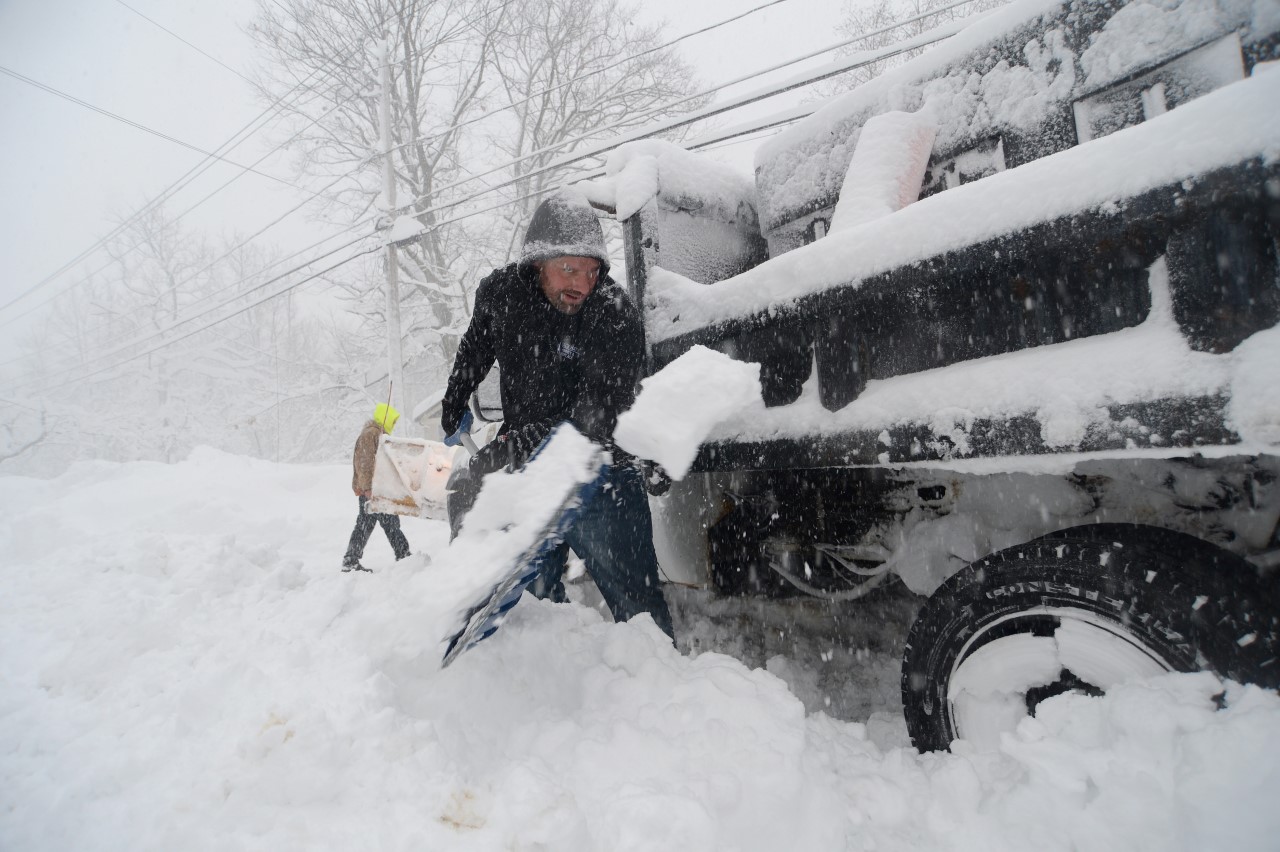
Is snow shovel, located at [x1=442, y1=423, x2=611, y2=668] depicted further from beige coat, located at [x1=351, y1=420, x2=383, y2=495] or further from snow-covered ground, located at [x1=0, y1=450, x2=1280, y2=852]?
beige coat, located at [x1=351, y1=420, x2=383, y2=495]

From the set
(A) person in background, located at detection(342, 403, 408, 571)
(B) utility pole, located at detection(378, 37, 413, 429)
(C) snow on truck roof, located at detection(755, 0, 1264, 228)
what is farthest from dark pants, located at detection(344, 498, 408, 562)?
(B) utility pole, located at detection(378, 37, 413, 429)

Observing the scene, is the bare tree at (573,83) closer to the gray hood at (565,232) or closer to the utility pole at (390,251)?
the utility pole at (390,251)

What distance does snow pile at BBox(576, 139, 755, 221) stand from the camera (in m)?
2.16

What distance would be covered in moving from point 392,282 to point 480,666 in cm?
1425

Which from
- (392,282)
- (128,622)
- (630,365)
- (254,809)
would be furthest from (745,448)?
(392,282)

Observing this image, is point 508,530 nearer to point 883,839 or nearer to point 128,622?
point 883,839

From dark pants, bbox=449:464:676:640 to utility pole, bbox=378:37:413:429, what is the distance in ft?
40.0

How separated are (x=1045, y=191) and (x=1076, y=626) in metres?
0.91

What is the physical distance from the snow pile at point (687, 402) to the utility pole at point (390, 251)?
12767mm

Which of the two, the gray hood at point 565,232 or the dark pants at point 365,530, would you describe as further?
the dark pants at point 365,530

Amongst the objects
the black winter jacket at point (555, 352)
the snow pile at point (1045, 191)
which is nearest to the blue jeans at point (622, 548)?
the black winter jacket at point (555, 352)

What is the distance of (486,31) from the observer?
617 inches

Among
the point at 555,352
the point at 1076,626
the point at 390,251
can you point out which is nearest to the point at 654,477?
the point at 555,352

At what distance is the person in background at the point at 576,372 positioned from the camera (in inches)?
82.6
